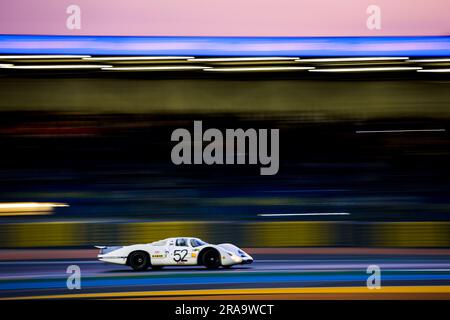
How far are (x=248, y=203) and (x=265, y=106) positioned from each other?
0.61 meters

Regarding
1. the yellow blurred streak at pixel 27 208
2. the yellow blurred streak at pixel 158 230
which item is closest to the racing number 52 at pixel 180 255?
the yellow blurred streak at pixel 158 230

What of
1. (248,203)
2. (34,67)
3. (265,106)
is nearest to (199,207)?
(248,203)

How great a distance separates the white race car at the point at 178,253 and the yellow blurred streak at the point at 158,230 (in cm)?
3

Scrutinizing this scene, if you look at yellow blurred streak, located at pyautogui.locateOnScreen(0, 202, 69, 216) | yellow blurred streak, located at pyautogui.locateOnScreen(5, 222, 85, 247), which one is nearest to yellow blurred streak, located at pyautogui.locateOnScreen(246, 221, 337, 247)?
yellow blurred streak, located at pyautogui.locateOnScreen(5, 222, 85, 247)

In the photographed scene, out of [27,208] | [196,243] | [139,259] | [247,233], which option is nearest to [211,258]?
[196,243]

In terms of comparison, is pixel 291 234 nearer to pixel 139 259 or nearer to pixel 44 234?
pixel 139 259

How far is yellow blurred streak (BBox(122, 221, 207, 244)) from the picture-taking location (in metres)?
3.24

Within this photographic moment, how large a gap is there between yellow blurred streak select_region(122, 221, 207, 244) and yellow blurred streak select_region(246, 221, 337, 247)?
328 millimetres

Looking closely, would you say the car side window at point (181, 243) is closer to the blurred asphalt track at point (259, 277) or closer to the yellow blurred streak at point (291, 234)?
the blurred asphalt track at point (259, 277)

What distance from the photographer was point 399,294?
3438mm

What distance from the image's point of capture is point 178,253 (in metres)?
3.29

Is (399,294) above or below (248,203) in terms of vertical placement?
below

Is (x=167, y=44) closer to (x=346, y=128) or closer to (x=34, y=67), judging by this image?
(x=34, y=67)

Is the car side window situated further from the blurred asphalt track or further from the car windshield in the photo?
the blurred asphalt track
